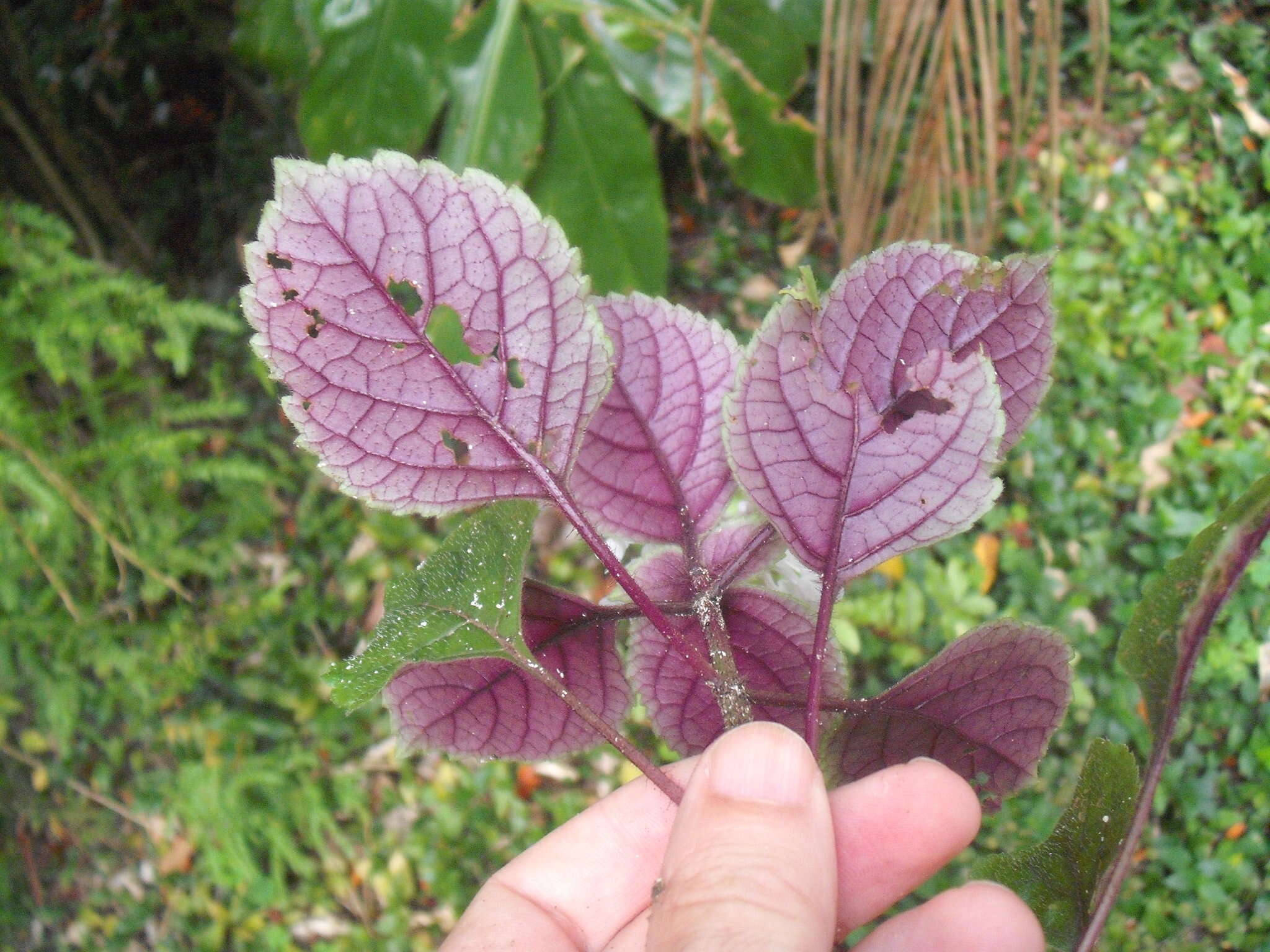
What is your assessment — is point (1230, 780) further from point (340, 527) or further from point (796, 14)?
point (340, 527)

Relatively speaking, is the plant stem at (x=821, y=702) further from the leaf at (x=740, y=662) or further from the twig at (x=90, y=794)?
the twig at (x=90, y=794)

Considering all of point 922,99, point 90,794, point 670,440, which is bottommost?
point 90,794

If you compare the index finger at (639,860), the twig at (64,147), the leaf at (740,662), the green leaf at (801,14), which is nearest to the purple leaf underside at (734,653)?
the leaf at (740,662)

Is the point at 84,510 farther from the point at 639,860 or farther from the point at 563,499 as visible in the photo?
the point at 563,499

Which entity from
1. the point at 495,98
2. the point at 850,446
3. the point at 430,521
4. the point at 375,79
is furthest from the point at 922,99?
the point at 430,521

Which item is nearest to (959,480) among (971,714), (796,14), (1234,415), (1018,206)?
(971,714)

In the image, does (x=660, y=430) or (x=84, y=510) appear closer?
(x=660, y=430)

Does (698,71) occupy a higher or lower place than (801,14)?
lower
